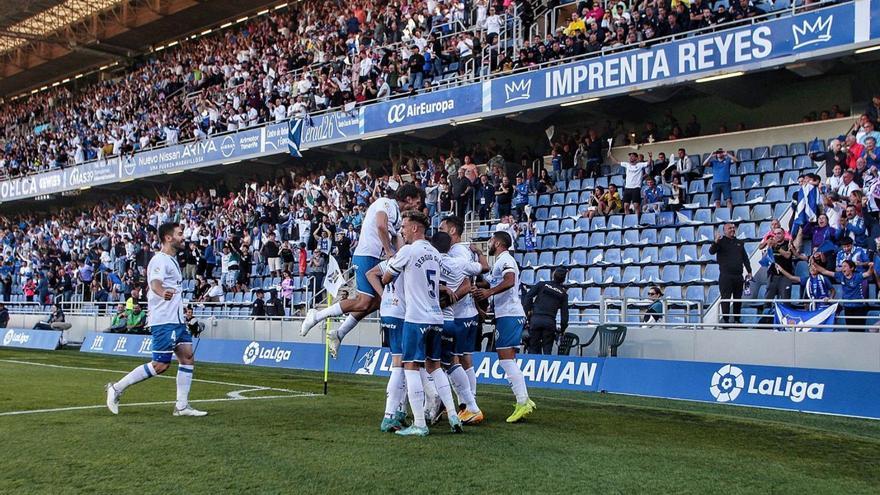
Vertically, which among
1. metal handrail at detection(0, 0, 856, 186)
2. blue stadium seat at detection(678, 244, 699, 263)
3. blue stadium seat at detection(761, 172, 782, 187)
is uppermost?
metal handrail at detection(0, 0, 856, 186)

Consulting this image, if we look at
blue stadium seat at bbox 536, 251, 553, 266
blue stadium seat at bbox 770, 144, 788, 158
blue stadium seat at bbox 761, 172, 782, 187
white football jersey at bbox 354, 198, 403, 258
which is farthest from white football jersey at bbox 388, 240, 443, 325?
blue stadium seat at bbox 770, 144, 788, 158

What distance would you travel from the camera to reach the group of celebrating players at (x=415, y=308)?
866 cm

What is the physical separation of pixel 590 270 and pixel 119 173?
85.9 feet

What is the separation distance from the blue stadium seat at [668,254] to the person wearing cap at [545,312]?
4420mm

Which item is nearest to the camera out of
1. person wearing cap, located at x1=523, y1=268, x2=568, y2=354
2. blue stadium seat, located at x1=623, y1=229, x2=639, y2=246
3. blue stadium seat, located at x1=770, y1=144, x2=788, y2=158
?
person wearing cap, located at x1=523, y1=268, x2=568, y2=354

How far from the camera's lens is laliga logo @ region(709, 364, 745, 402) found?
13273mm

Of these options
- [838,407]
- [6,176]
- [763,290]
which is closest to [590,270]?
[763,290]

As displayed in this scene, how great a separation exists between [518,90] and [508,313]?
15.3 metres

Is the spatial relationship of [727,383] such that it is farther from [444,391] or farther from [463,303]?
[444,391]

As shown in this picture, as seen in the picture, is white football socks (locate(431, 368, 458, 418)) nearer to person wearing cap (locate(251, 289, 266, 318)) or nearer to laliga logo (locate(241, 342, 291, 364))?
laliga logo (locate(241, 342, 291, 364))

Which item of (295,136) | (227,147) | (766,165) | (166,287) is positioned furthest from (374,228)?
(227,147)

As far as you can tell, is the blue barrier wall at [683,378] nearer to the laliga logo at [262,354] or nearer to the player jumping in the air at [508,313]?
the laliga logo at [262,354]

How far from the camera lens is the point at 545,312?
16625 millimetres

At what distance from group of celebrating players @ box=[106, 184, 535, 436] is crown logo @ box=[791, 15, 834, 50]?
1240 centimetres
